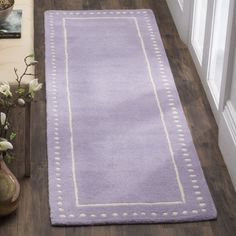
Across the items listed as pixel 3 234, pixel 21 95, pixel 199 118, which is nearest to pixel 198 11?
pixel 199 118

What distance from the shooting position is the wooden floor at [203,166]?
301 cm

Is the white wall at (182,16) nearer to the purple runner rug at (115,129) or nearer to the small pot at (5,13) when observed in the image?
the purple runner rug at (115,129)

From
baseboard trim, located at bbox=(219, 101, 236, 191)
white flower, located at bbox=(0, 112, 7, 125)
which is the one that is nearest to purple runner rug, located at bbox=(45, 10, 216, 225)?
baseboard trim, located at bbox=(219, 101, 236, 191)

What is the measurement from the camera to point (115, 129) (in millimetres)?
3641

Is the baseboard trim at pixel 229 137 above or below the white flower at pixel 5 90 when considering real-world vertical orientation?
below

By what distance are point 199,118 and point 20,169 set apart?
3.18 ft

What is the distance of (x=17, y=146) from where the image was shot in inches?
138

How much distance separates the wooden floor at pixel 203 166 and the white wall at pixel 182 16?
53 mm

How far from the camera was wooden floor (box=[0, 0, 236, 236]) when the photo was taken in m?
3.01

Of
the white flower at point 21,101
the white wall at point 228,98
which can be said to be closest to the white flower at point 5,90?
the white flower at point 21,101

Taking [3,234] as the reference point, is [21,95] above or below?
above

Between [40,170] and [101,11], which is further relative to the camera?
[101,11]

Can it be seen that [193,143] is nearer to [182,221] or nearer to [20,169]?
[182,221]

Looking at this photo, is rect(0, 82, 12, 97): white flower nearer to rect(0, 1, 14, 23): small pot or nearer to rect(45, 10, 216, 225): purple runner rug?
rect(45, 10, 216, 225): purple runner rug
